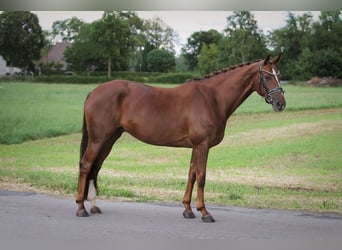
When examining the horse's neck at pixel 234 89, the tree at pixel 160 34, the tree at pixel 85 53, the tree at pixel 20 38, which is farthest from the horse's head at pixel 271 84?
the tree at pixel 20 38

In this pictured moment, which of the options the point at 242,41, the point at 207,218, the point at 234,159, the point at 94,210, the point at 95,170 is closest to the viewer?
the point at 207,218

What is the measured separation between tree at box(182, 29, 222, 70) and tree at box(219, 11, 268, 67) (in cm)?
12

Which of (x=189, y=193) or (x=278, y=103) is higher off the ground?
(x=278, y=103)

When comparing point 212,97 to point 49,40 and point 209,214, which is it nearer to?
point 209,214

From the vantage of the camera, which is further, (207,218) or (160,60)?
(160,60)

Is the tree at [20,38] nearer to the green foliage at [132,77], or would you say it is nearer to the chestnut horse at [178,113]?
the green foliage at [132,77]

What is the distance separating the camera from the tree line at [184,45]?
228 inches

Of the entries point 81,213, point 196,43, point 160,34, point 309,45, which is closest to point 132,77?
point 160,34

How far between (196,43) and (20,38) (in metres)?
A: 2.13

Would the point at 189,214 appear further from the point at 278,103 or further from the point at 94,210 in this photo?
the point at 278,103

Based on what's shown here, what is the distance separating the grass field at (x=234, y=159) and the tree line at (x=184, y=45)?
33 cm

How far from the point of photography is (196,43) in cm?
595

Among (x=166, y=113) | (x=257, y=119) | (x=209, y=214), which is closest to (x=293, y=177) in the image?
(x=257, y=119)

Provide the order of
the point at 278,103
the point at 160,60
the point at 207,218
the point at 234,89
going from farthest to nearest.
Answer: the point at 160,60 < the point at 207,218 < the point at 234,89 < the point at 278,103
